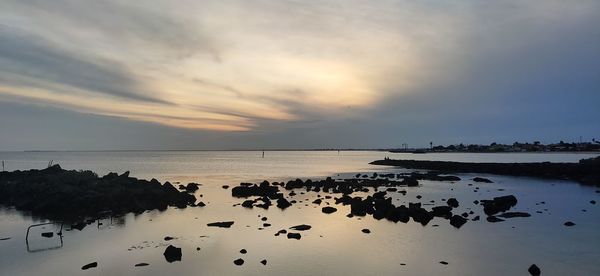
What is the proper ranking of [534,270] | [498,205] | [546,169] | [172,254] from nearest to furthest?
1. [534,270]
2. [172,254]
3. [498,205]
4. [546,169]

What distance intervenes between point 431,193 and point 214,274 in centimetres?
3562

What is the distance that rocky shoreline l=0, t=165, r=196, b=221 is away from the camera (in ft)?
119

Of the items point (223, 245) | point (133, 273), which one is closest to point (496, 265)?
point (223, 245)

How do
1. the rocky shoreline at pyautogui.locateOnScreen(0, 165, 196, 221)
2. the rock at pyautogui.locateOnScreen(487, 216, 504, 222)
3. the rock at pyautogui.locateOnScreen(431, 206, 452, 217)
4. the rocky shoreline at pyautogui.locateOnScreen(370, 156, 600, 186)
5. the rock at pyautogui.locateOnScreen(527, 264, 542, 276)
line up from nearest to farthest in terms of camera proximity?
the rock at pyautogui.locateOnScreen(527, 264, 542, 276) < the rock at pyautogui.locateOnScreen(487, 216, 504, 222) < the rock at pyautogui.locateOnScreen(431, 206, 452, 217) < the rocky shoreline at pyautogui.locateOnScreen(0, 165, 196, 221) < the rocky shoreline at pyautogui.locateOnScreen(370, 156, 600, 186)

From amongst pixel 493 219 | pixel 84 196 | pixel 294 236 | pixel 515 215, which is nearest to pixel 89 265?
pixel 294 236

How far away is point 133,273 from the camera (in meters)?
18.4

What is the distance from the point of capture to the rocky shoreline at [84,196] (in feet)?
119

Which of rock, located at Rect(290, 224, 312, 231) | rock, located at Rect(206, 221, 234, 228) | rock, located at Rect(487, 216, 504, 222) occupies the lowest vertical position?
rock, located at Rect(206, 221, 234, 228)

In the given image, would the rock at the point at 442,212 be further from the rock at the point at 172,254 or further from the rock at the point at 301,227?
the rock at the point at 172,254

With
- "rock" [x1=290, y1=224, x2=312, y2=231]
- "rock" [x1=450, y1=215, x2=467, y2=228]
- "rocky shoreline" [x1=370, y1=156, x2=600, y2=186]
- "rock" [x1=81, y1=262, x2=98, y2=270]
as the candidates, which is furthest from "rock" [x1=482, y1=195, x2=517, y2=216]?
"rocky shoreline" [x1=370, y1=156, x2=600, y2=186]

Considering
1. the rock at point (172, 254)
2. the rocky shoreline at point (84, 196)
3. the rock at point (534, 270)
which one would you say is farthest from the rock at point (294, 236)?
the rocky shoreline at point (84, 196)

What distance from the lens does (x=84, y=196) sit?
121ft

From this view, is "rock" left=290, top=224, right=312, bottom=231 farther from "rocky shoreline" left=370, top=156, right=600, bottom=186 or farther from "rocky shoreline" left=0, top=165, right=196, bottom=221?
"rocky shoreline" left=370, top=156, right=600, bottom=186

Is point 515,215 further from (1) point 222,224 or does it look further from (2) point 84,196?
(2) point 84,196
